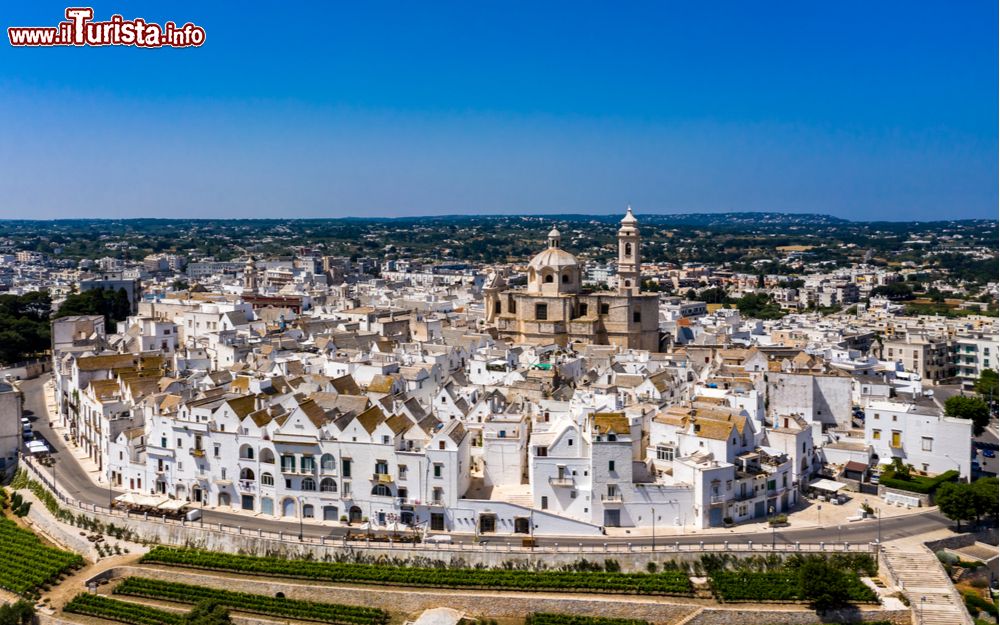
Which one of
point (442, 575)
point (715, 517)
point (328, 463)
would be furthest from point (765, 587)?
point (328, 463)

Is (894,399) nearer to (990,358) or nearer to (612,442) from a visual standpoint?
(612,442)

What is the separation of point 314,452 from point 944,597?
74.8 ft

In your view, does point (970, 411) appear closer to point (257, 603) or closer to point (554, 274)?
point (554, 274)

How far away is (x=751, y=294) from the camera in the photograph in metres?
126

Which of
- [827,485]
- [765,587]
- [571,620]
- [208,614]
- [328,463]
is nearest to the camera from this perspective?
[571,620]

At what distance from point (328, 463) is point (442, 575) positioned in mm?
6644

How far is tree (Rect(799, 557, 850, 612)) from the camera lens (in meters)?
29.8

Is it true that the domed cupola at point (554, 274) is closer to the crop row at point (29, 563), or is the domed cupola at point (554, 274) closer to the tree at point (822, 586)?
the tree at point (822, 586)

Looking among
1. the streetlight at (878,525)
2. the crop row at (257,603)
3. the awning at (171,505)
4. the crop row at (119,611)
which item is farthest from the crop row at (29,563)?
the streetlight at (878,525)

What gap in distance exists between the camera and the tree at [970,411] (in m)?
46.6

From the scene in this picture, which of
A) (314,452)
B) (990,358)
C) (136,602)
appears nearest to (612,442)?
(314,452)

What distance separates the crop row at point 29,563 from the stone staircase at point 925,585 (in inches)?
1181

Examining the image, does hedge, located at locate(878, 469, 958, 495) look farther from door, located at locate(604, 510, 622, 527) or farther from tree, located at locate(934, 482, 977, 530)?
door, located at locate(604, 510, 622, 527)

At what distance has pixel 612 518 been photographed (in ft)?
113
